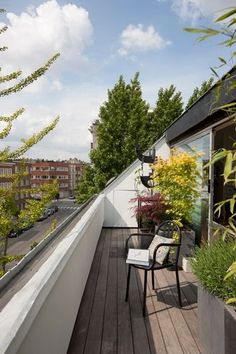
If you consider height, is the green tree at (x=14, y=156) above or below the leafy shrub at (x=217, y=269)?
above

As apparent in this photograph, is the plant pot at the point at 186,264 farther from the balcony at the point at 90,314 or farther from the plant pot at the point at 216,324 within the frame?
the plant pot at the point at 216,324

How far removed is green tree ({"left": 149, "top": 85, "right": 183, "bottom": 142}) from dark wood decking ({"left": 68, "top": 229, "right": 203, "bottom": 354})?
13435 millimetres

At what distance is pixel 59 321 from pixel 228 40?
1.87m

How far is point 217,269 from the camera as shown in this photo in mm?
2252

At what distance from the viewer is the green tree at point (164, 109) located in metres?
17.1

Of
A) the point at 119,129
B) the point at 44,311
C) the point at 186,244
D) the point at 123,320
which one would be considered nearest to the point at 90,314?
the point at 123,320

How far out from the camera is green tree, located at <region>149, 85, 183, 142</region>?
17.1 metres

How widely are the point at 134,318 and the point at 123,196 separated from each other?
5445 mm

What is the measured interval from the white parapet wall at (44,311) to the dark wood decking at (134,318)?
276mm

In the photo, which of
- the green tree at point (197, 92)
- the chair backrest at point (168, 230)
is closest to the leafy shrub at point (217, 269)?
the chair backrest at point (168, 230)

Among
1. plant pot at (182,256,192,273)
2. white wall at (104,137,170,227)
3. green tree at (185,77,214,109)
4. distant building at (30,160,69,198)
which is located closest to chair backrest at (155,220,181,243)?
plant pot at (182,256,192,273)

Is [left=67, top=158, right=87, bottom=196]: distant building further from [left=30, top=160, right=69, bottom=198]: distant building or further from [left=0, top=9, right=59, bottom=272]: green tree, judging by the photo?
[left=0, top=9, right=59, bottom=272]: green tree

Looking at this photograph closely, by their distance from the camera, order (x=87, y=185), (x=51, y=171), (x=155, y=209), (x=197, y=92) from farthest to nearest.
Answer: (x=51, y=171) < (x=87, y=185) < (x=197, y=92) < (x=155, y=209)

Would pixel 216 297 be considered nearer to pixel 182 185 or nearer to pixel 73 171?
pixel 182 185
